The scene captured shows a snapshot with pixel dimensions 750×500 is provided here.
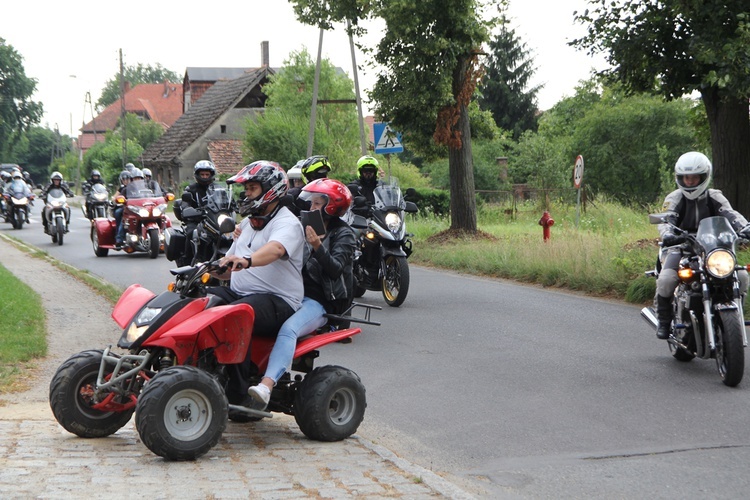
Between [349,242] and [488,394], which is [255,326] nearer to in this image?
[349,242]

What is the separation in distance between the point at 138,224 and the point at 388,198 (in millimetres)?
10489

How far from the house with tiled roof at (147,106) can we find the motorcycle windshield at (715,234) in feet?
423

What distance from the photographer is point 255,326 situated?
21.1 feet

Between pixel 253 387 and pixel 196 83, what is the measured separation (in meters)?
90.9

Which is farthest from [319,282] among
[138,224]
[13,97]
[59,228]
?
[13,97]

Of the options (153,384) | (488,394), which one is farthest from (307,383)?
(488,394)

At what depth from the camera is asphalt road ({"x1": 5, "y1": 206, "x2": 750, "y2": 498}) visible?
236 inches

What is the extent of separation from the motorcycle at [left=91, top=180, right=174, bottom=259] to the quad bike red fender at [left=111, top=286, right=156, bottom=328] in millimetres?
15600

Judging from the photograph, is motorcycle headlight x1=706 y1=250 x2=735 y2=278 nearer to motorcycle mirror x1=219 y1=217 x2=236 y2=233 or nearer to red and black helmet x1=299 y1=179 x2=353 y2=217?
red and black helmet x1=299 y1=179 x2=353 y2=217

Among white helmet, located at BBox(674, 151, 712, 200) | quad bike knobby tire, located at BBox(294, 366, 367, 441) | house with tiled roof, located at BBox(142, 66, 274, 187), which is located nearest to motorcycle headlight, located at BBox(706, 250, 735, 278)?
white helmet, located at BBox(674, 151, 712, 200)

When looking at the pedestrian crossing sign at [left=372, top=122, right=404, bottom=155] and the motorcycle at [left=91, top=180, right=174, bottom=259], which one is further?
the pedestrian crossing sign at [left=372, top=122, right=404, bottom=155]

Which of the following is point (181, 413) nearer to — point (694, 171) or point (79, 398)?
point (79, 398)

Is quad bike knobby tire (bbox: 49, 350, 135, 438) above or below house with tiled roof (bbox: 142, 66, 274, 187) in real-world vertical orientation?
below

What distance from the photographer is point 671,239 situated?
8.81 metres
